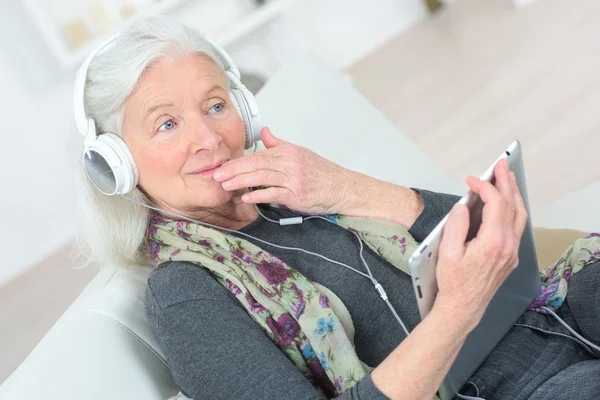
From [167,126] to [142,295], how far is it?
0.36 m

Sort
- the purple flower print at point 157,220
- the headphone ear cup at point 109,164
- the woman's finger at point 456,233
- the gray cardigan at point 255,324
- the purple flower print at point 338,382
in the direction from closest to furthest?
the woman's finger at point 456,233, the gray cardigan at point 255,324, the purple flower print at point 338,382, the headphone ear cup at point 109,164, the purple flower print at point 157,220

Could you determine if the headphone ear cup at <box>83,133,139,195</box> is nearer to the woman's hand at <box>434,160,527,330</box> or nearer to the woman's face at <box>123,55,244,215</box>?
the woman's face at <box>123,55,244,215</box>

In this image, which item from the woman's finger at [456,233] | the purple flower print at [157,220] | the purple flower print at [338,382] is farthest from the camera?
the purple flower print at [157,220]

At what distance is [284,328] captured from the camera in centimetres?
135

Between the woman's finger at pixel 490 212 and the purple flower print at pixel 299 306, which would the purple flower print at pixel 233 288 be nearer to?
the purple flower print at pixel 299 306

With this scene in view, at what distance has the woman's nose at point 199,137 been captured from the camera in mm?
1468

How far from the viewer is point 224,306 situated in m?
1.30

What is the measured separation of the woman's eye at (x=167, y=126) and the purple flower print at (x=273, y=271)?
0.34 metres

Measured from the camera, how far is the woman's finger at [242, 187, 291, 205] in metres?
1.44

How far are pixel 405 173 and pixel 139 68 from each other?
2.85 ft

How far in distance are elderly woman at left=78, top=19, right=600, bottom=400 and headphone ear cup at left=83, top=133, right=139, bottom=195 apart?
0.03m

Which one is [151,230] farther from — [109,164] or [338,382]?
[338,382]

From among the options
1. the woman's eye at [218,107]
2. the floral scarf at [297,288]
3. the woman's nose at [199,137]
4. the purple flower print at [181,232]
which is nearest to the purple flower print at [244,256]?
the floral scarf at [297,288]

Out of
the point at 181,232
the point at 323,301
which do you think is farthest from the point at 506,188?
the point at 181,232
